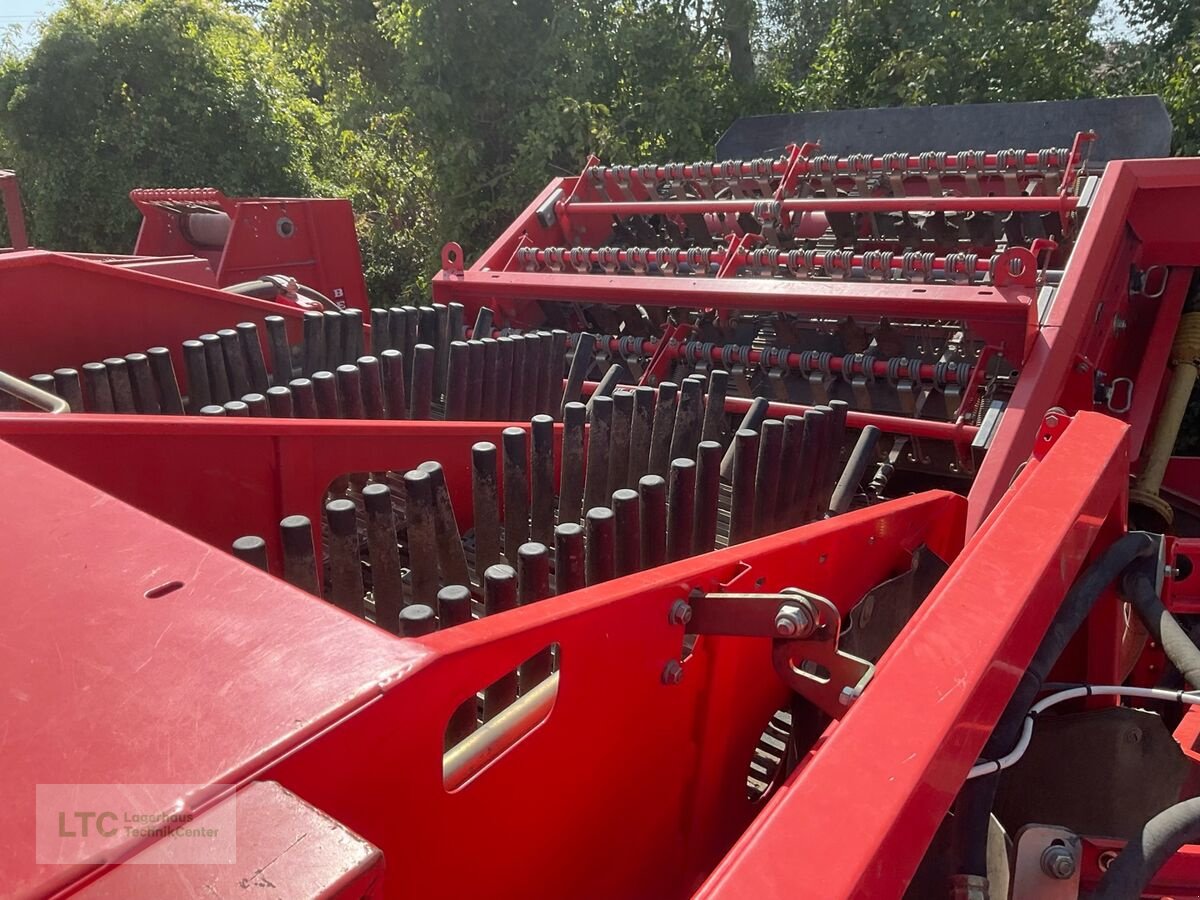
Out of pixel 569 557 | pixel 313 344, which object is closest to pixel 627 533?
pixel 569 557

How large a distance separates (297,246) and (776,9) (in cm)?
956

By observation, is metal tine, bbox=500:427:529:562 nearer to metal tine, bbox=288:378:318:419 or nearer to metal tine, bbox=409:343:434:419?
metal tine, bbox=288:378:318:419

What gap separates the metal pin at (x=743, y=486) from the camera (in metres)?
2.48

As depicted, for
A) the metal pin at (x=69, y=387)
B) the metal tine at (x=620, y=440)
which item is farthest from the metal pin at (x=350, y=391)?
the metal tine at (x=620, y=440)

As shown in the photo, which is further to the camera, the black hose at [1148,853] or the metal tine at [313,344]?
the metal tine at [313,344]

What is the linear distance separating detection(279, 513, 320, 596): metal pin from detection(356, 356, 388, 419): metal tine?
116cm

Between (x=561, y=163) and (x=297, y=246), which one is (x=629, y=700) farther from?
(x=561, y=163)

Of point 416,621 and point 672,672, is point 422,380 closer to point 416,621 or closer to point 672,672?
point 416,621

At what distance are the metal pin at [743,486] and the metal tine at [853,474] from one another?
30cm

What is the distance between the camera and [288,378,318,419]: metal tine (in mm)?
2564

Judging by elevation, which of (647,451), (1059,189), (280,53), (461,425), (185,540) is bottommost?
(647,451)

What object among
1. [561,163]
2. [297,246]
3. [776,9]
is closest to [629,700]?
[297,246]

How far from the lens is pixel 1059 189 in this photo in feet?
13.0

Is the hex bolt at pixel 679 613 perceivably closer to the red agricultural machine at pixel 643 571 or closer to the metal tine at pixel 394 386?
the red agricultural machine at pixel 643 571
